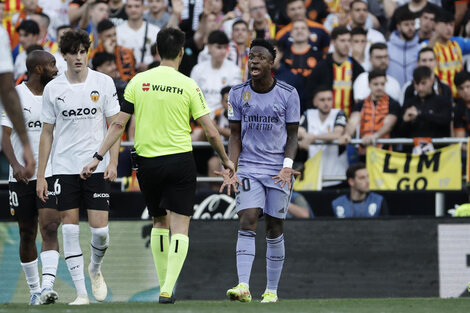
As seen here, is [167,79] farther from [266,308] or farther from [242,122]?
[266,308]

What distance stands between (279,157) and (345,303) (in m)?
1.58

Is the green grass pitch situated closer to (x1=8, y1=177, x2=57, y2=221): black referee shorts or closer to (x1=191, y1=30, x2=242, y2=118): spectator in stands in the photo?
(x1=8, y1=177, x2=57, y2=221): black referee shorts

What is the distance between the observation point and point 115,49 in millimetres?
15852

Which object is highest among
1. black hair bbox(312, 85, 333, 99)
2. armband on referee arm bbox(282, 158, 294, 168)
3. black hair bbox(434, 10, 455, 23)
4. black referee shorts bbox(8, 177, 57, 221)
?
black hair bbox(434, 10, 455, 23)

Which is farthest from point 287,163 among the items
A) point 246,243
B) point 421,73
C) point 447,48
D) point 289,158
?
point 447,48

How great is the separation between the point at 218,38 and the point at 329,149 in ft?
8.23

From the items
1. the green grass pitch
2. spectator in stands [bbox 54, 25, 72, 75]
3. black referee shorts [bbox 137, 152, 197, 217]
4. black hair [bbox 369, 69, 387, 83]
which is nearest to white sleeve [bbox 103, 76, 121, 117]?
black referee shorts [bbox 137, 152, 197, 217]

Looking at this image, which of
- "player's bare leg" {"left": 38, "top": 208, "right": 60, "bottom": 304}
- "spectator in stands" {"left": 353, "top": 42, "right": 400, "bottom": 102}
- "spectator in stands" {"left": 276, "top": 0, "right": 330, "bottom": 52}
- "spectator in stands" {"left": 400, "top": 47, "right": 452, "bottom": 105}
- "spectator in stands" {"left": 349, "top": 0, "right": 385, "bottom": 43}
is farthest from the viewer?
"spectator in stands" {"left": 349, "top": 0, "right": 385, "bottom": 43}

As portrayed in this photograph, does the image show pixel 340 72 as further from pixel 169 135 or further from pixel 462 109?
pixel 169 135

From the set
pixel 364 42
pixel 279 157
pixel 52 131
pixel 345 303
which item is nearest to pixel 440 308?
pixel 345 303

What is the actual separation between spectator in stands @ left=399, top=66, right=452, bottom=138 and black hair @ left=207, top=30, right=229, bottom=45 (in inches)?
113

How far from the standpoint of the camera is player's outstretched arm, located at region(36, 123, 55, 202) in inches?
386

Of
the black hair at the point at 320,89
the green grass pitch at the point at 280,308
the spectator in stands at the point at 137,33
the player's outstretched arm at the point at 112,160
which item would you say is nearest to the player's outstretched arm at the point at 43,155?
the player's outstretched arm at the point at 112,160

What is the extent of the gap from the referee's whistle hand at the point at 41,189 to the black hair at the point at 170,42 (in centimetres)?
170
